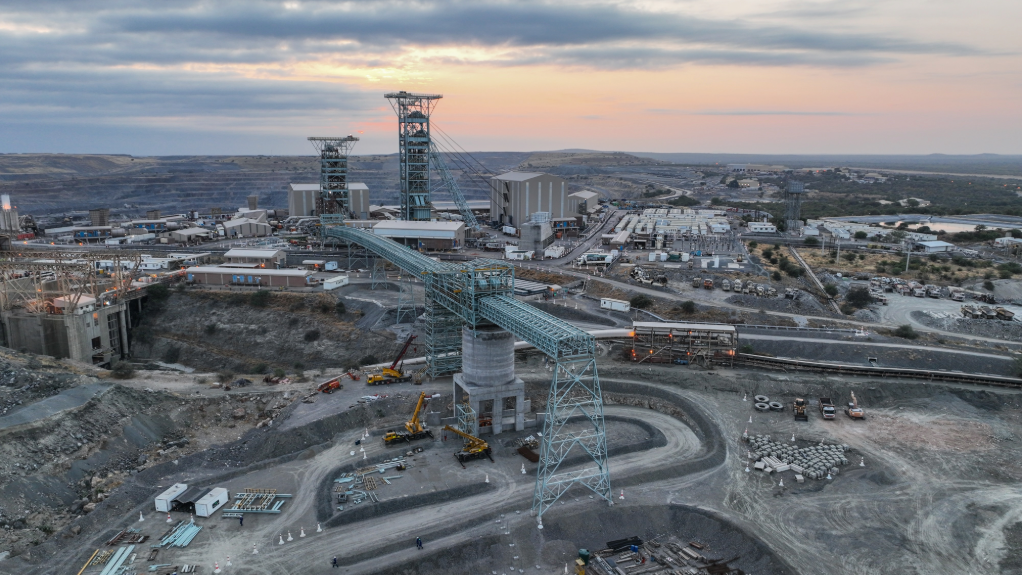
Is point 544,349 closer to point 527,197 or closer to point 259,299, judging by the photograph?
point 259,299

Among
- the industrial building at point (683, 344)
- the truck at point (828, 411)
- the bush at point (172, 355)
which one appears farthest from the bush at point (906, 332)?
the bush at point (172, 355)

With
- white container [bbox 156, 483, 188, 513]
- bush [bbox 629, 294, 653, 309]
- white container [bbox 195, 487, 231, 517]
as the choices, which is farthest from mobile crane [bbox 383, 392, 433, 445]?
bush [bbox 629, 294, 653, 309]

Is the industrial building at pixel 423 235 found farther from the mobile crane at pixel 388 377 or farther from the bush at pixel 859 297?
the bush at pixel 859 297

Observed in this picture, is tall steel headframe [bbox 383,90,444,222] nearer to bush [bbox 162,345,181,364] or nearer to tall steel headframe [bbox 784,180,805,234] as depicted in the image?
bush [bbox 162,345,181,364]

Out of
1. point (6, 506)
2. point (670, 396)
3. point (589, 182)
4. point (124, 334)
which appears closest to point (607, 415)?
point (670, 396)

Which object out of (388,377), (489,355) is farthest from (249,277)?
(489,355)

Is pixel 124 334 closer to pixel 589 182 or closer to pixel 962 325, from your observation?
pixel 962 325
